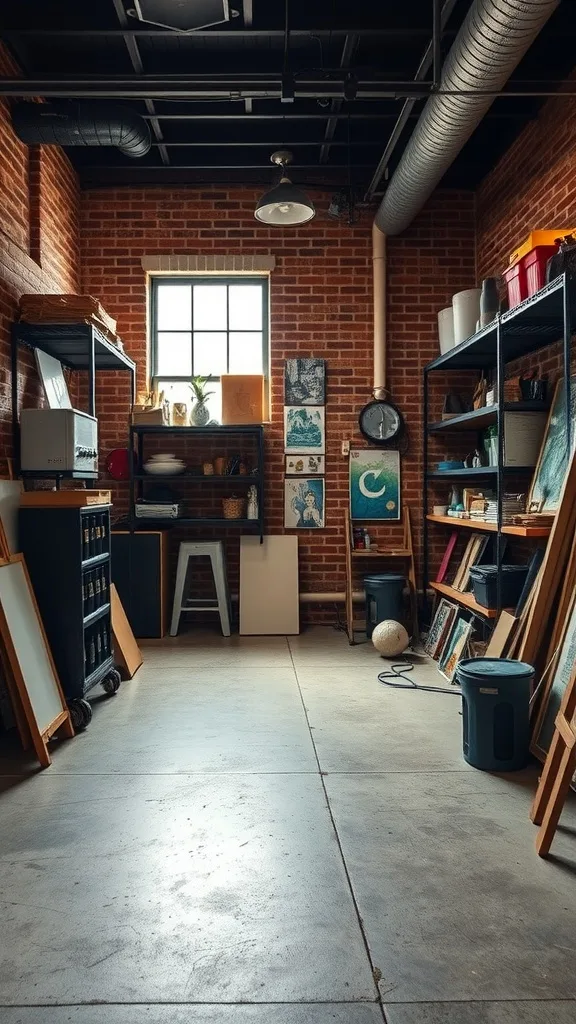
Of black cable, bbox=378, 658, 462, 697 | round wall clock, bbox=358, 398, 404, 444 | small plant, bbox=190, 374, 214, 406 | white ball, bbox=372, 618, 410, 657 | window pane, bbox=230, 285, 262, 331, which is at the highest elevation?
window pane, bbox=230, 285, 262, 331

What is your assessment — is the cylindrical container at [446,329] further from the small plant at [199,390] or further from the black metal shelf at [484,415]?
the small plant at [199,390]

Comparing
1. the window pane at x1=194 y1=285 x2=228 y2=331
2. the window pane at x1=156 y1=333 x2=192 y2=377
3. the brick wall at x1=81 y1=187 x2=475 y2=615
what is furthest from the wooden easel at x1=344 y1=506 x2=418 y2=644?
the window pane at x1=194 y1=285 x2=228 y2=331

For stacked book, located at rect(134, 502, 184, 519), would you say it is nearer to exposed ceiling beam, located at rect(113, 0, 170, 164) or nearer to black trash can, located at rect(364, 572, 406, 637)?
black trash can, located at rect(364, 572, 406, 637)

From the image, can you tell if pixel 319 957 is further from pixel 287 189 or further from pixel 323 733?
pixel 287 189

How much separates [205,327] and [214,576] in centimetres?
232

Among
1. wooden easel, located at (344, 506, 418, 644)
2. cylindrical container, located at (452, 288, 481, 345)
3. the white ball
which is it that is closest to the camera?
the white ball

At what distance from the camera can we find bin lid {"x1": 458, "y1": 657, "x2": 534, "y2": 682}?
3.17 metres

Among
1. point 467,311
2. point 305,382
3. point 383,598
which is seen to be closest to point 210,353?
point 305,382

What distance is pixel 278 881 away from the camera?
226 cm

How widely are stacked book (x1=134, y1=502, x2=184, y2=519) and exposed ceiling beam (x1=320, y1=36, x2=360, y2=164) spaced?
320 cm

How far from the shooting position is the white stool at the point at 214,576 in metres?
6.11

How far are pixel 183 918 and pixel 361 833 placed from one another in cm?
78

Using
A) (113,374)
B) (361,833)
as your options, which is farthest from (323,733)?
(113,374)

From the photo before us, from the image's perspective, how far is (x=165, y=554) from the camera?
6.11m
